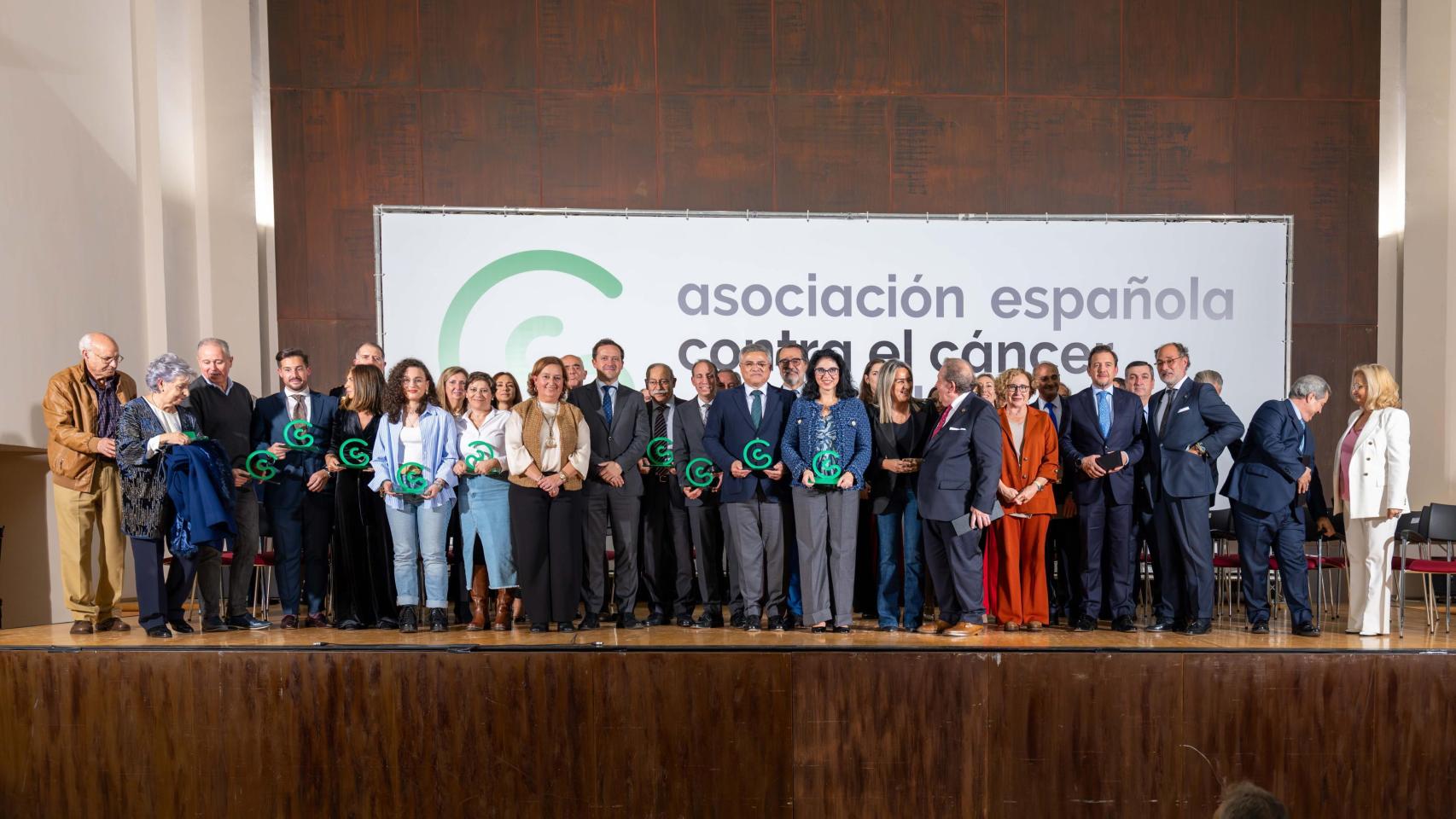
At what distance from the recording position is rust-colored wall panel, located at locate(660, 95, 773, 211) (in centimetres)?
902

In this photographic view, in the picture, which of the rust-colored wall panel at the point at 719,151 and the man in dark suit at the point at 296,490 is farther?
the rust-colored wall panel at the point at 719,151

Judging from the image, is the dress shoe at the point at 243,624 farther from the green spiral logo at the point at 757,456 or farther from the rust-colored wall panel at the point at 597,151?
the rust-colored wall panel at the point at 597,151

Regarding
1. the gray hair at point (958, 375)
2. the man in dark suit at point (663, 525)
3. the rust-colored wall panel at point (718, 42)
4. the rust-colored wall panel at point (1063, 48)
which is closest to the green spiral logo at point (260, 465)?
the man in dark suit at point (663, 525)

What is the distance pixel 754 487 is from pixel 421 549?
1.73 metres

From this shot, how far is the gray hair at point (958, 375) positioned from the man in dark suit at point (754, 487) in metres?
0.84

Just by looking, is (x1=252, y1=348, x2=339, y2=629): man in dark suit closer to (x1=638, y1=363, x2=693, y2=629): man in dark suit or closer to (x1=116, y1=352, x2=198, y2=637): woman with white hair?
(x1=116, y1=352, x2=198, y2=637): woman with white hair

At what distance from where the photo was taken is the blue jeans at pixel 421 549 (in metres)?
5.68

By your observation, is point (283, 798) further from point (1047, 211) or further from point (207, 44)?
point (1047, 211)

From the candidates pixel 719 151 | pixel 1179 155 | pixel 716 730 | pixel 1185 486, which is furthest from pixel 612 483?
pixel 1179 155

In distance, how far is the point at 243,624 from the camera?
5934 millimetres

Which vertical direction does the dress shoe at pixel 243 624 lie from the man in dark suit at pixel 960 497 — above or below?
below

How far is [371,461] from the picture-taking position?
575 cm

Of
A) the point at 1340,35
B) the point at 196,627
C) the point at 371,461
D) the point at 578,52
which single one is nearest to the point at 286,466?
the point at 371,461

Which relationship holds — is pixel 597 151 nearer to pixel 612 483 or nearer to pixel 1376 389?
pixel 612 483
